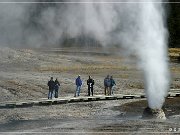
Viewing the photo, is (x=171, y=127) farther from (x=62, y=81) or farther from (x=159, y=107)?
(x=62, y=81)

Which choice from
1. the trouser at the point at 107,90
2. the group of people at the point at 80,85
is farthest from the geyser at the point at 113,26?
the trouser at the point at 107,90

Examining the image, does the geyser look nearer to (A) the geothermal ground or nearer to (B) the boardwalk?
(A) the geothermal ground

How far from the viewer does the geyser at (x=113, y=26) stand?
19812mm

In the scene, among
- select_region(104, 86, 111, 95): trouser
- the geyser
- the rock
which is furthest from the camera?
select_region(104, 86, 111, 95): trouser

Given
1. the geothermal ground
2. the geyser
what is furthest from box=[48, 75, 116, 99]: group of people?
the geyser

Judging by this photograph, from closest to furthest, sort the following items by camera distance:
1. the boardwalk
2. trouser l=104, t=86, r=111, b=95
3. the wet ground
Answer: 1. the wet ground
2. the boardwalk
3. trouser l=104, t=86, r=111, b=95

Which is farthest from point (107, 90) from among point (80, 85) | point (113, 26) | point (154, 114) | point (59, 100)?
point (154, 114)

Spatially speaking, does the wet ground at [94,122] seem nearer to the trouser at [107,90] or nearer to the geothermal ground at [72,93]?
the geothermal ground at [72,93]

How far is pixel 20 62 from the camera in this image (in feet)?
167

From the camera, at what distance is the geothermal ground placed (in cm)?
1784

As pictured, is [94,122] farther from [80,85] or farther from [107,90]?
[107,90]

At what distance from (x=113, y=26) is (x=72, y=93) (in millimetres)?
11436

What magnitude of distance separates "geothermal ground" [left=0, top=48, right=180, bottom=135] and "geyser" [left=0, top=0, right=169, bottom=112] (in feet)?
6.11

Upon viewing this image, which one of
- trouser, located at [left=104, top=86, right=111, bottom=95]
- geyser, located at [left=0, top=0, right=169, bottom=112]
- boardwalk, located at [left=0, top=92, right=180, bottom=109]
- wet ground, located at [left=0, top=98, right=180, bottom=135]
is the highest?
geyser, located at [left=0, top=0, right=169, bottom=112]
